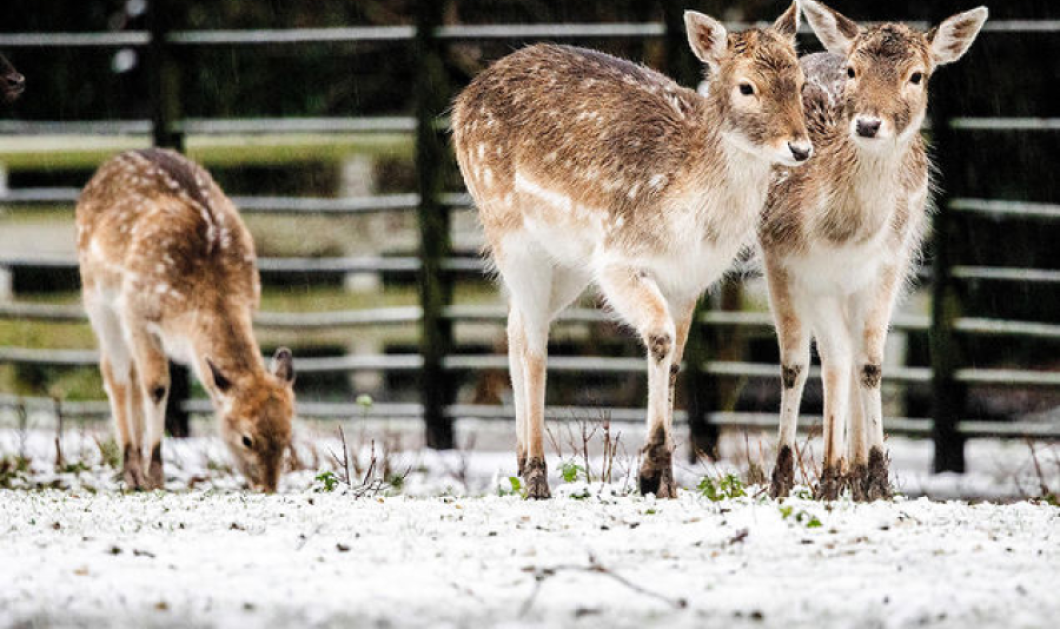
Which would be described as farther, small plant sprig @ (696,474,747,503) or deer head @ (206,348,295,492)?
deer head @ (206,348,295,492)

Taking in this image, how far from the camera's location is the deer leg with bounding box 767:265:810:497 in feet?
22.6

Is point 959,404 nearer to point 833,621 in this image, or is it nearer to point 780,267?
point 780,267

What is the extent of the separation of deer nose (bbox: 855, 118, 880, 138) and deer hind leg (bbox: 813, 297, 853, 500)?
85cm

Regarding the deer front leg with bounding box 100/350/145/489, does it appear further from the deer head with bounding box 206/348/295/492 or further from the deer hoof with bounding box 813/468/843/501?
the deer hoof with bounding box 813/468/843/501

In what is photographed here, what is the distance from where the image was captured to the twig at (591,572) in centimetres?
486

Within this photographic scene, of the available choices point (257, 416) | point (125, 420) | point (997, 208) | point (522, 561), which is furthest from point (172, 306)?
point (997, 208)

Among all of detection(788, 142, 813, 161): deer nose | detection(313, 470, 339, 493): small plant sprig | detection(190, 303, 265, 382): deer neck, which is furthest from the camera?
detection(190, 303, 265, 382): deer neck

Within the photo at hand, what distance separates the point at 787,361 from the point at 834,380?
0.63 ft

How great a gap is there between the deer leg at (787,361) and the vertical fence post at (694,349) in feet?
7.84

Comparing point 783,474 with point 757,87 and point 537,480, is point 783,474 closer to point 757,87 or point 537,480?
point 537,480

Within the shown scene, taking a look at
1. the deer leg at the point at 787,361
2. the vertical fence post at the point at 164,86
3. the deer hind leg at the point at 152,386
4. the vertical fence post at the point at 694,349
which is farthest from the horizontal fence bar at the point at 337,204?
the deer leg at the point at 787,361

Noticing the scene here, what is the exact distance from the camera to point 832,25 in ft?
22.1

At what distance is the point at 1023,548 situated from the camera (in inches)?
222

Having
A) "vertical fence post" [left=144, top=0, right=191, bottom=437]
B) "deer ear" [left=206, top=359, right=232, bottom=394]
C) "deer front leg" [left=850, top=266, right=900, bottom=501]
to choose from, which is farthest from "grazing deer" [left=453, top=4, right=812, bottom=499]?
"vertical fence post" [left=144, top=0, right=191, bottom=437]
